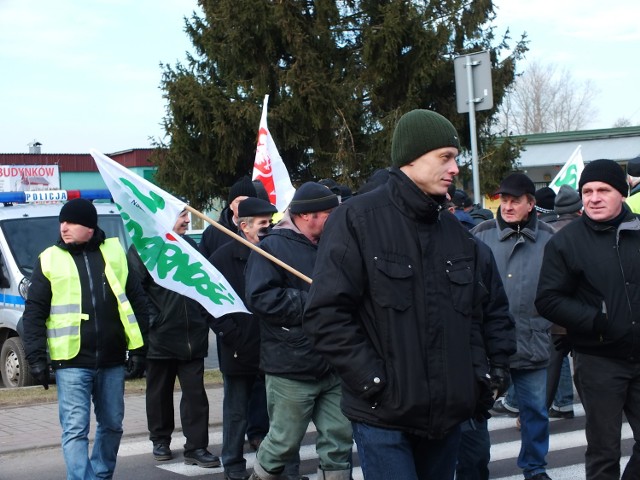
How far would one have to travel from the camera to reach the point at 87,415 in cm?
610

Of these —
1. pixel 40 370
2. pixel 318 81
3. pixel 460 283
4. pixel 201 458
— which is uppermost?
pixel 318 81

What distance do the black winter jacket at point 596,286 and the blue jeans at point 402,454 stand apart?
5.40ft

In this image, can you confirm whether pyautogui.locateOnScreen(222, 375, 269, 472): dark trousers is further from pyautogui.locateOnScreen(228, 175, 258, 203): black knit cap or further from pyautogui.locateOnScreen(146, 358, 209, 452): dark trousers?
pyautogui.locateOnScreen(228, 175, 258, 203): black knit cap

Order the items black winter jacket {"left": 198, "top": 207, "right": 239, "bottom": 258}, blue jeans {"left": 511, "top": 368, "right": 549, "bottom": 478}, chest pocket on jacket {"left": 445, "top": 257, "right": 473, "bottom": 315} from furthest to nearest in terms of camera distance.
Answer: black winter jacket {"left": 198, "top": 207, "right": 239, "bottom": 258}
blue jeans {"left": 511, "top": 368, "right": 549, "bottom": 478}
chest pocket on jacket {"left": 445, "top": 257, "right": 473, "bottom": 315}

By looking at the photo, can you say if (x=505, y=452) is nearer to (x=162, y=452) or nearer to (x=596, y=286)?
(x=162, y=452)

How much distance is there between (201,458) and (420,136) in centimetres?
434

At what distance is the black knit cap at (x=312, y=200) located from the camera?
5867mm

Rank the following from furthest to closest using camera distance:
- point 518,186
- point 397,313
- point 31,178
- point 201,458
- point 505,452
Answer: point 31,178 → point 505,452 → point 201,458 → point 518,186 → point 397,313

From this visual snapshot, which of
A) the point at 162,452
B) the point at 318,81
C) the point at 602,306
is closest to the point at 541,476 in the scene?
the point at 602,306

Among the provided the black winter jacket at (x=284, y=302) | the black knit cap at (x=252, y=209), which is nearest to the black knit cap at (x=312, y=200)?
the black winter jacket at (x=284, y=302)

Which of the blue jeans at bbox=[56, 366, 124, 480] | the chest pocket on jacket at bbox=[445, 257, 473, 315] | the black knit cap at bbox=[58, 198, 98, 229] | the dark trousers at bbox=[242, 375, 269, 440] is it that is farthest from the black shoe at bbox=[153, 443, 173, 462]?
the chest pocket on jacket at bbox=[445, 257, 473, 315]

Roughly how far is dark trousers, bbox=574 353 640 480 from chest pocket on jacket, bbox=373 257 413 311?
2.05m

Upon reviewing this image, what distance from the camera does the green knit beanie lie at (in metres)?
3.81

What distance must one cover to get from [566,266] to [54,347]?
10.1 ft
